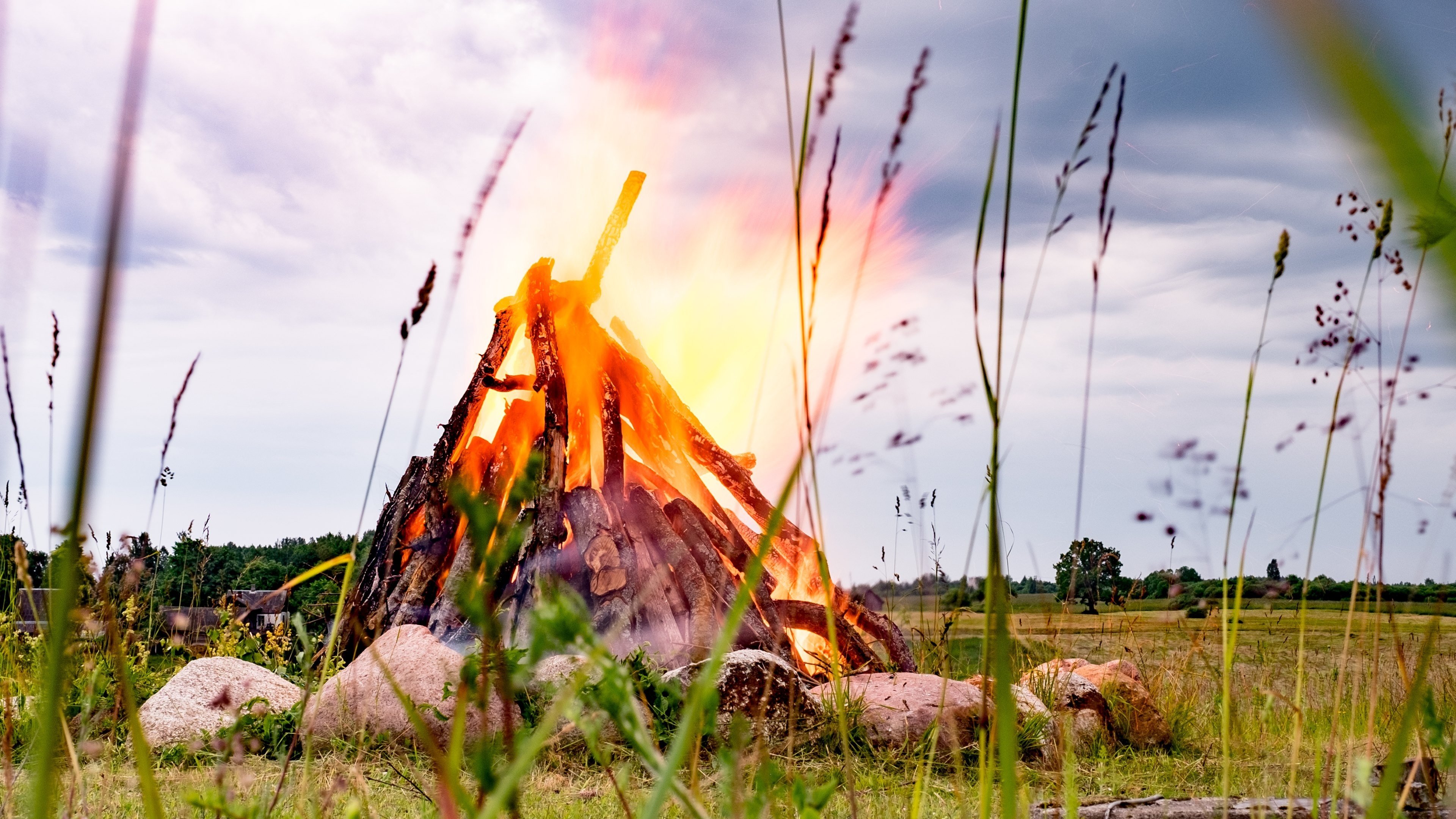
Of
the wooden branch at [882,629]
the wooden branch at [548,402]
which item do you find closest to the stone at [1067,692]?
the wooden branch at [882,629]

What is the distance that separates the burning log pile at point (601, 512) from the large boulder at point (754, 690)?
0.91 metres

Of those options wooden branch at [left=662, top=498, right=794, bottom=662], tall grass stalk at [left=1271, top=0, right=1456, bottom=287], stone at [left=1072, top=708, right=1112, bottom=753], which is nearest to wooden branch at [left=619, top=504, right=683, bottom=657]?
wooden branch at [left=662, top=498, right=794, bottom=662]

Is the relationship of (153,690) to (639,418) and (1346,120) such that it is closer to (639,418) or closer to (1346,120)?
(639,418)

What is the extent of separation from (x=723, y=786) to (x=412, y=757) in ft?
9.66

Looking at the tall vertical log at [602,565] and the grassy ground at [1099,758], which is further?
the tall vertical log at [602,565]

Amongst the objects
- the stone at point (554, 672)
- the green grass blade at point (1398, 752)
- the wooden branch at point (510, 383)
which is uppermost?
the wooden branch at point (510, 383)

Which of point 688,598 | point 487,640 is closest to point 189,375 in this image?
point 487,640

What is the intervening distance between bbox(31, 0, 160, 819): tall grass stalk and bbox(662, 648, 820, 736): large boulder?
12.0 feet

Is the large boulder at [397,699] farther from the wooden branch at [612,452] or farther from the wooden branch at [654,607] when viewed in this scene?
the wooden branch at [612,452]

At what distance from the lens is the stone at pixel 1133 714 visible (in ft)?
17.0

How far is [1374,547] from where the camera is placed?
2.07 meters

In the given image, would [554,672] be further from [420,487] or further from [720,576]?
[420,487]

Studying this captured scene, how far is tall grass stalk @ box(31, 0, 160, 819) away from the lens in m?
0.52

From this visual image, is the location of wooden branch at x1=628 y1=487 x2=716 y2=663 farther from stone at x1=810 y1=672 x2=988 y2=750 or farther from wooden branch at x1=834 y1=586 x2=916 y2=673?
stone at x1=810 y1=672 x2=988 y2=750
